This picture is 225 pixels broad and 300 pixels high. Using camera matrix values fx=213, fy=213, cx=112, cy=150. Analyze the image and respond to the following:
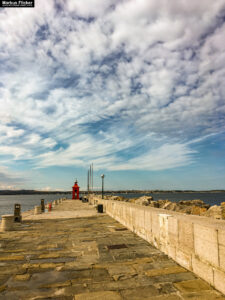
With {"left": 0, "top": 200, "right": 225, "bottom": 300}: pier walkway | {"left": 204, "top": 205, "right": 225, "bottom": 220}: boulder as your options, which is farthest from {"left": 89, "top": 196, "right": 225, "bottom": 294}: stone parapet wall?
{"left": 204, "top": 205, "right": 225, "bottom": 220}: boulder

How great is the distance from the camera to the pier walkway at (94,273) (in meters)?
3.72

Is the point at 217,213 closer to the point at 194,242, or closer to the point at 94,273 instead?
the point at 194,242

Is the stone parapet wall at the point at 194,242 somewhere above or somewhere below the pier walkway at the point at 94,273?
above

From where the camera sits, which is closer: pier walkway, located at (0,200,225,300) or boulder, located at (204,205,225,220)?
pier walkway, located at (0,200,225,300)

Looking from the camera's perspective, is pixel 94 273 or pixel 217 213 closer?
pixel 94 273

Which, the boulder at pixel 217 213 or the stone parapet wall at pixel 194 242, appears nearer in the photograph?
the stone parapet wall at pixel 194 242

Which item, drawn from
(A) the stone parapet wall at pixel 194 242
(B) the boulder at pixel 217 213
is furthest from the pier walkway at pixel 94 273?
(B) the boulder at pixel 217 213

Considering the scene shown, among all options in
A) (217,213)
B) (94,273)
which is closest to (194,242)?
(94,273)

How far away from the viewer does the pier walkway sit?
372 cm

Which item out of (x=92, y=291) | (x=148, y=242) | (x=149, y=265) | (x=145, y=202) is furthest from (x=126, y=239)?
(x=145, y=202)

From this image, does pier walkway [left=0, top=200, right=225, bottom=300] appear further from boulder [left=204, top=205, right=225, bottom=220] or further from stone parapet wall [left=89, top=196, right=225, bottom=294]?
boulder [left=204, top=205, right=225, bottom=220]

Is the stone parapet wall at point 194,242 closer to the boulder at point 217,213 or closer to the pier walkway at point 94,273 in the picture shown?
the pier walkway at point 94,273

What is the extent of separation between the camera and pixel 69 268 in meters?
4.97

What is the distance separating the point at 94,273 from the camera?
4652mm
